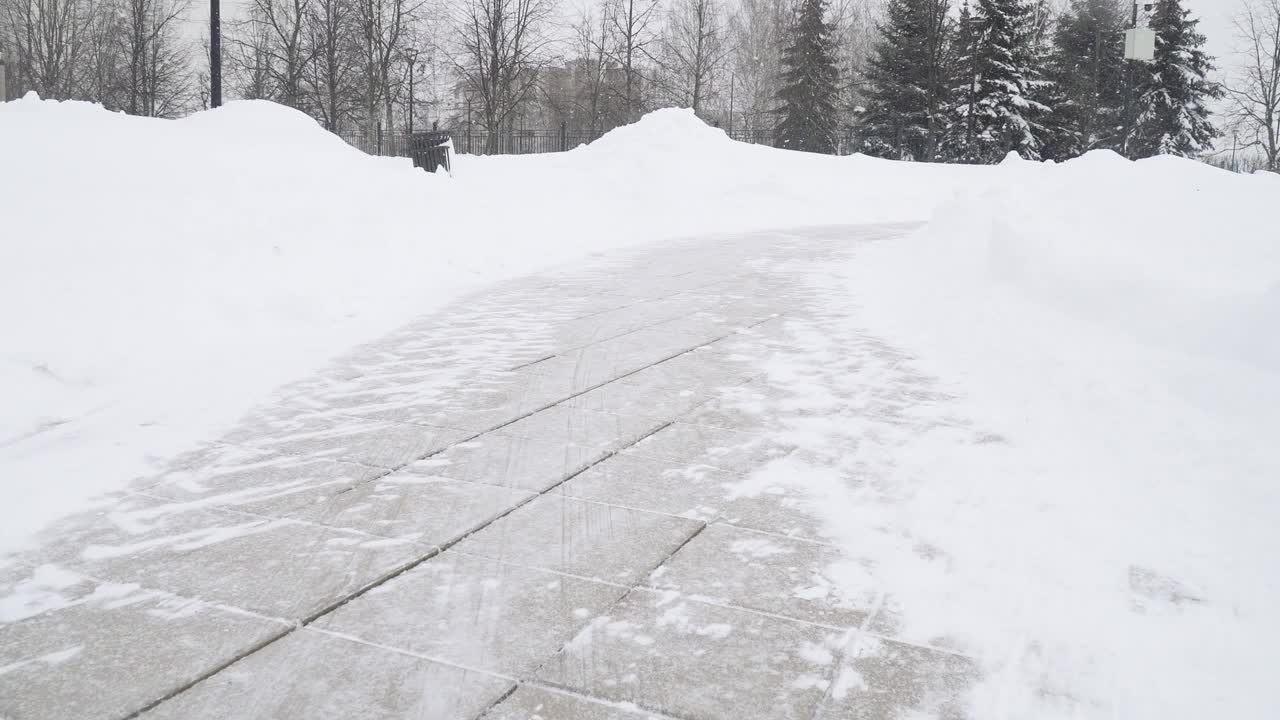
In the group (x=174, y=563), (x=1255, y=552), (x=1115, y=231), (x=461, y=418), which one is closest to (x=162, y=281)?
(x=461, y=418)

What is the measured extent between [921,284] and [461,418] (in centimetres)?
541

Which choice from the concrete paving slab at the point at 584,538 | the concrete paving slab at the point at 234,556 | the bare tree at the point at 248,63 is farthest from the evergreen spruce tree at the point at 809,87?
the concrete paving slab at the point at 234,556

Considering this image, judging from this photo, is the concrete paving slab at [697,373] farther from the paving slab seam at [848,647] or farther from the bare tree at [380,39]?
the bare tree at [380,39]

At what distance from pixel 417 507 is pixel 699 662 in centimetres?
143

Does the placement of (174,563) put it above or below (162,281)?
below

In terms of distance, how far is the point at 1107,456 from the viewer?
4008 mm

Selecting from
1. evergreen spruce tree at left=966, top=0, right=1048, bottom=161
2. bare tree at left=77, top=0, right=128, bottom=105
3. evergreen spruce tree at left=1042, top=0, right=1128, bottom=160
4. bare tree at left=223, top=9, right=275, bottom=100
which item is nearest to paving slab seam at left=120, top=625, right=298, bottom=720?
evergreen spruce tree at left=966, top=0, right=1048, bottom=161

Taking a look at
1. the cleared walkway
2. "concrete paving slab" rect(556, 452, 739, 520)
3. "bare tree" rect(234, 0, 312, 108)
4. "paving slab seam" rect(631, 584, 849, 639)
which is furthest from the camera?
"bare tree" rect(234, 0, 312, 108)

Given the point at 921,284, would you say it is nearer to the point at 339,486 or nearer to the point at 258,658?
the point at 339,486

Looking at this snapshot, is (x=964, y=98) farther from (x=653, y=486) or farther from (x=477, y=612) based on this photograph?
(x=477, y=612)

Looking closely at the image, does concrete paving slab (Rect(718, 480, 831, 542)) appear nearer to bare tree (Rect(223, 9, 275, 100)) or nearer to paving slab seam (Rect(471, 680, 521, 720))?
paving slab seam (Rect(471, 680, 521, 720))

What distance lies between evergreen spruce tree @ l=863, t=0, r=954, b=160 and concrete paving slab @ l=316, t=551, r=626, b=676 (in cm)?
3585

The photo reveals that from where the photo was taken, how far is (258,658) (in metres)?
2.39

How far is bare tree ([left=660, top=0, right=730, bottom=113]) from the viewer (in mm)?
43156
